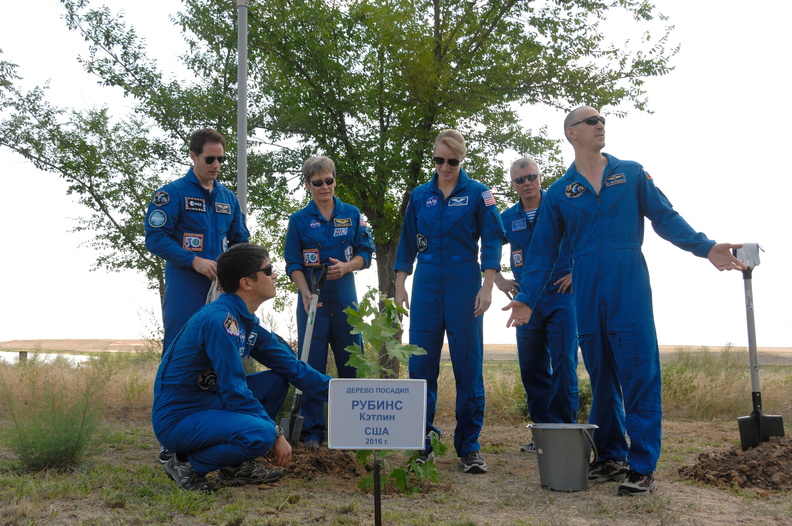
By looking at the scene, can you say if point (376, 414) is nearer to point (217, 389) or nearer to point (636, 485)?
point (217, 389)

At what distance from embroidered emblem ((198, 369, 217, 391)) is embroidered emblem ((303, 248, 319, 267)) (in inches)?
73.4

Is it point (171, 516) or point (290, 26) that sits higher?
point (290, 26)

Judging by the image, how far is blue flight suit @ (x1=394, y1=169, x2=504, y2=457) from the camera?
5.36 metres

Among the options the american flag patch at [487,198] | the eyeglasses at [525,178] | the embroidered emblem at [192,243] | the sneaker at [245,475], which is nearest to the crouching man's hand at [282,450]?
the sneaker at [245,475]

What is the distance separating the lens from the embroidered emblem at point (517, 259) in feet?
21.7

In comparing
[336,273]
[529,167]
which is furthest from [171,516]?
[529,167]

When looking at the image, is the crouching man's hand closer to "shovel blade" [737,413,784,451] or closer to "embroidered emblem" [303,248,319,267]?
"embroidered emblem" [303,248,319,267]

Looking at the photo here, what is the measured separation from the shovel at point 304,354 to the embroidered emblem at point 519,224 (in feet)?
5.97

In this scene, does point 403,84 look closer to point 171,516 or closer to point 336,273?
point 336,273

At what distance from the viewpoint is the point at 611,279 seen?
14.6ft

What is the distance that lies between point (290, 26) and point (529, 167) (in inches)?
287

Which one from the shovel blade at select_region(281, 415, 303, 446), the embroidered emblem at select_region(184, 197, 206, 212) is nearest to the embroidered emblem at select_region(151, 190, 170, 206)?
the embroidered emblem at select_region(184, 197, 206, 212)

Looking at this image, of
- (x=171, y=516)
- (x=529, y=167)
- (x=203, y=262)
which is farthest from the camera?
(x=529, y=167)

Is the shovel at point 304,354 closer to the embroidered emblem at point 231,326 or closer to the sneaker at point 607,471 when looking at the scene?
the embroidered emblem at point 231,326
